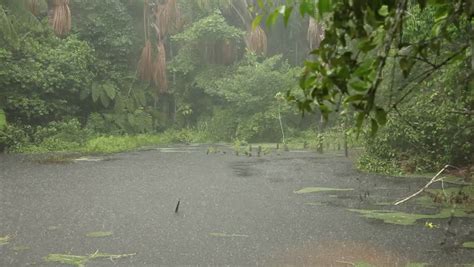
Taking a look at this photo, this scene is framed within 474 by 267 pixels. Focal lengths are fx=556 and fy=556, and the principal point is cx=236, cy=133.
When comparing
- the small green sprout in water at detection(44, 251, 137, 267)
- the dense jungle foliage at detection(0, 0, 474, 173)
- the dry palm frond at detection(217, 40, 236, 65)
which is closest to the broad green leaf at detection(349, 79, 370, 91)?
the small green sprout in water at detection(44, 251, 137, 267)

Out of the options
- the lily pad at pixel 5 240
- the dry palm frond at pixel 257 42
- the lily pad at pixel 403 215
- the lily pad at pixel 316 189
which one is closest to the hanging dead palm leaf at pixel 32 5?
the dry palm frond at pixel 257 42

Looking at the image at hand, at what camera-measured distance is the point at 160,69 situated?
1700 centimetres

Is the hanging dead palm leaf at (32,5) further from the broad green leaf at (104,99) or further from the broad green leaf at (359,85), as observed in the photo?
the broad green leaf at (359,85)

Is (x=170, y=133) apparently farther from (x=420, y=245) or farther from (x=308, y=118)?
(x=420, y=245)

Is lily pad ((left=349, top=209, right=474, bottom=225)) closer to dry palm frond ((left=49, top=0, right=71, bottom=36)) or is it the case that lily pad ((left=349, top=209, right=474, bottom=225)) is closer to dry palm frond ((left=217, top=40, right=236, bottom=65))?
dry palm frond ((left=49, top=0, right=71, bottom=36))

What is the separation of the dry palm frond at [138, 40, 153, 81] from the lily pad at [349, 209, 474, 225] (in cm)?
1171

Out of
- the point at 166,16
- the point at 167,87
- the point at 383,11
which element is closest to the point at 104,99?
the point at 167,87

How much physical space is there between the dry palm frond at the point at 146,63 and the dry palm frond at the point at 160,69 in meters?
0.19

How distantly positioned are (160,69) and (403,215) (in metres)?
12.0

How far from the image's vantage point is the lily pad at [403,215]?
5805 mm

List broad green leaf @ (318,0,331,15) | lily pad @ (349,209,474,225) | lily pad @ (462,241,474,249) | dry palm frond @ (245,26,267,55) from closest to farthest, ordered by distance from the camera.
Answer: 1. broad green leaf @ (318,0,331,15)
2. lily pad @ (462,241,474,249)
3. lily pad @ (349,209,474,225)
4. dry palm frond @ (245,26,267,55)

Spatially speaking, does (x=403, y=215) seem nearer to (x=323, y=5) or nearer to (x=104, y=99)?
(x=323, y=5)

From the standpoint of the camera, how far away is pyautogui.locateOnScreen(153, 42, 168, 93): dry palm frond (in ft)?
55.4

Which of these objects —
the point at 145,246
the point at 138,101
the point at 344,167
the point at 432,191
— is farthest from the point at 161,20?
the point at 145,246
